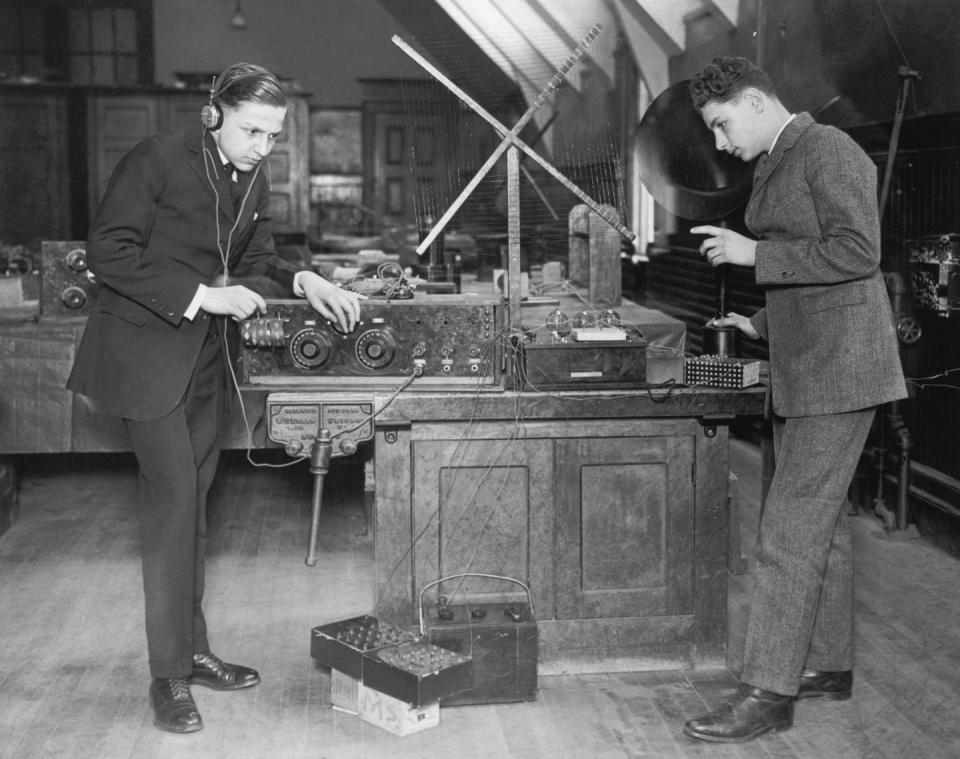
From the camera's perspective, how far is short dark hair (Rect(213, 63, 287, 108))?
3203 mm

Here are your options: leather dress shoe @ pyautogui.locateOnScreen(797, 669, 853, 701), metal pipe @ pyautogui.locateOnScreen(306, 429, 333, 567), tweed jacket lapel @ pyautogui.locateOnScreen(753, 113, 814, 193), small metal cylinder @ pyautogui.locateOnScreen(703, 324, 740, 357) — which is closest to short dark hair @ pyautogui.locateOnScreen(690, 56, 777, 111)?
tweed jacket lapel @ pyautogui.locateOnScreen(753, 113, 814, 193)

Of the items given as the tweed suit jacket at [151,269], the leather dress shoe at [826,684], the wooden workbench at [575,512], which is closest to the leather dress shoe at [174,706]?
the wooden workbench at [575,512]

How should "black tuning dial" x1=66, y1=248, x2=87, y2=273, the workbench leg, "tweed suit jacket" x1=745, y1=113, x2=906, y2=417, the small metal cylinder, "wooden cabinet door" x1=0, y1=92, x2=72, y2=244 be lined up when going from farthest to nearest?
"wooden cabinet door" x1=0, y1=92, x2=72, y2=244 < the workbench leg < "black tuning dial" x1=66, y1=248, x2=87, y2=273 < the small metal cylinder < "tweed suit jacket" x1=745, y1=113, x2=906, y2=417

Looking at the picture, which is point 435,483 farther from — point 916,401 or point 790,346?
point 916,401

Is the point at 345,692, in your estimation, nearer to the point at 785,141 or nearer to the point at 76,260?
the point at 785,141

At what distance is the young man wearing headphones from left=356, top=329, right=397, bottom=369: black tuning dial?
10 cm

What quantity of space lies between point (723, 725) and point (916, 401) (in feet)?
9.36

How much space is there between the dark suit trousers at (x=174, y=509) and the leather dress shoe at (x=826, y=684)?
169cm

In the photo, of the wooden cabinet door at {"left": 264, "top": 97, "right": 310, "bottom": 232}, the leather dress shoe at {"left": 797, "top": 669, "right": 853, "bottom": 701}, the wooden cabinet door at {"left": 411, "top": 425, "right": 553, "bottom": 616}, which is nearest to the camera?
the leather dress shoe at {"left": 797, "top": 669, "right": 853, "bottom": 701}

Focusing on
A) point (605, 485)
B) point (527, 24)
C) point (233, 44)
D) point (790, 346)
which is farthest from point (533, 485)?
point (233, 44)

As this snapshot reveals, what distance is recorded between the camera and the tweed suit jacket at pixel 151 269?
3.20 metres

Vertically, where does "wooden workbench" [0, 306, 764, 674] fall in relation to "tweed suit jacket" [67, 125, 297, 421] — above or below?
below

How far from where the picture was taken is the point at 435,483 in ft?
11.9

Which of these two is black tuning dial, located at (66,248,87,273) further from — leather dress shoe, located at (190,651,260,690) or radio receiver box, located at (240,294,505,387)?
leather dress shoe, located at (190,651,260,690)
